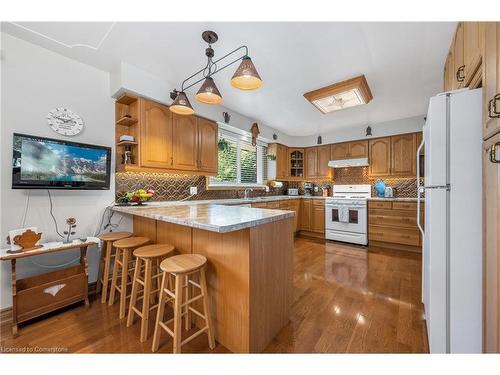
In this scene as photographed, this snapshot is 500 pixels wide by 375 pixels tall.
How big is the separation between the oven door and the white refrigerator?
10.00 feet

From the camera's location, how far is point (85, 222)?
2275 millimetres

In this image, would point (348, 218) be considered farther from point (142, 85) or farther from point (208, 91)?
point (142, 85)

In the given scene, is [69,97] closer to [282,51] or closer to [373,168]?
[282,51]

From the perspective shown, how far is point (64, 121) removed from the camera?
2152 millimetres

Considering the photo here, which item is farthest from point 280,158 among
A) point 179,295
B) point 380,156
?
point 179,295

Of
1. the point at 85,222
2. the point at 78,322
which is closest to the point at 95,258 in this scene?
the point at 85,222

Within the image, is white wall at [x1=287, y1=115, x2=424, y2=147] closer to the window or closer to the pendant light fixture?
the window

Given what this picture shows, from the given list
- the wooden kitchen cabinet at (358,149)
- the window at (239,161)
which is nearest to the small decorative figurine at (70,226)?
the window at (239,161)

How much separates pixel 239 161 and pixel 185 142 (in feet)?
5.25

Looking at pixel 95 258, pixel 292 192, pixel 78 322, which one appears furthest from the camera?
pixel 292 192

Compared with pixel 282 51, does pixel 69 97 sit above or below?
below

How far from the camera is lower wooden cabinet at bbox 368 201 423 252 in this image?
370cm

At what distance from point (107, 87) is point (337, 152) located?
4521 millimetres

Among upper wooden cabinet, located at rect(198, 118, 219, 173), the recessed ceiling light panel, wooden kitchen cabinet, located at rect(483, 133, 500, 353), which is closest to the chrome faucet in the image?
upper wooden cabinet, located at rect(198, 118, 219, 173)
